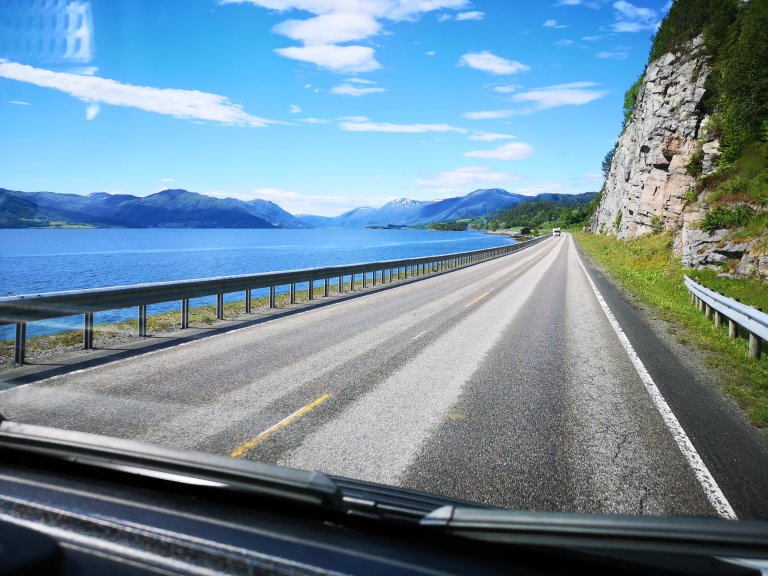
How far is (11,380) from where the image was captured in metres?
6.99

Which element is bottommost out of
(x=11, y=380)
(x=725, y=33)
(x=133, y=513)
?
(x=11, y=380)

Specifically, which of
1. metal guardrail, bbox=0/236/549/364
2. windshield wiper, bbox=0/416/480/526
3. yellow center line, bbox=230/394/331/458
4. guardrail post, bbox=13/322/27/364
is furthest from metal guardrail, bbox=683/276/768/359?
guardrail post, bbox=13/322/27/364

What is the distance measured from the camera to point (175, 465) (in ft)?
6.27

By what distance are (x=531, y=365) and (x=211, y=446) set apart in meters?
5.40

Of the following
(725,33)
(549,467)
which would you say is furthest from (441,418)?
(725,33)

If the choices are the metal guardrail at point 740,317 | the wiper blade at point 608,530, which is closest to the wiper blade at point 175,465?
the wiper blade at point 608,530

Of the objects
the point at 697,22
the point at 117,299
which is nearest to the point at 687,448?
the point at 117,299

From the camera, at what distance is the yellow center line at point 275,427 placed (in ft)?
15.4

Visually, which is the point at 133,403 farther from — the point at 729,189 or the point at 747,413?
the point at 729,189

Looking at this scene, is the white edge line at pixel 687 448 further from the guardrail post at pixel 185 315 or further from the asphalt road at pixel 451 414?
the guardrail post at pixel 185 315

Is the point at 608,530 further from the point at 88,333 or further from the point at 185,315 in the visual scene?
the point at 185,315

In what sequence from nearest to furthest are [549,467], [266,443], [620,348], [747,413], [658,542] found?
[658,542]
[549,467]
[266,443]
[747,413]
[620,348]

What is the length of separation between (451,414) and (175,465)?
4379 millimetres

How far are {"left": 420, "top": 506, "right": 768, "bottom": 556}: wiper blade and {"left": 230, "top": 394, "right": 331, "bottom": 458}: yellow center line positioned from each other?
128 inches
